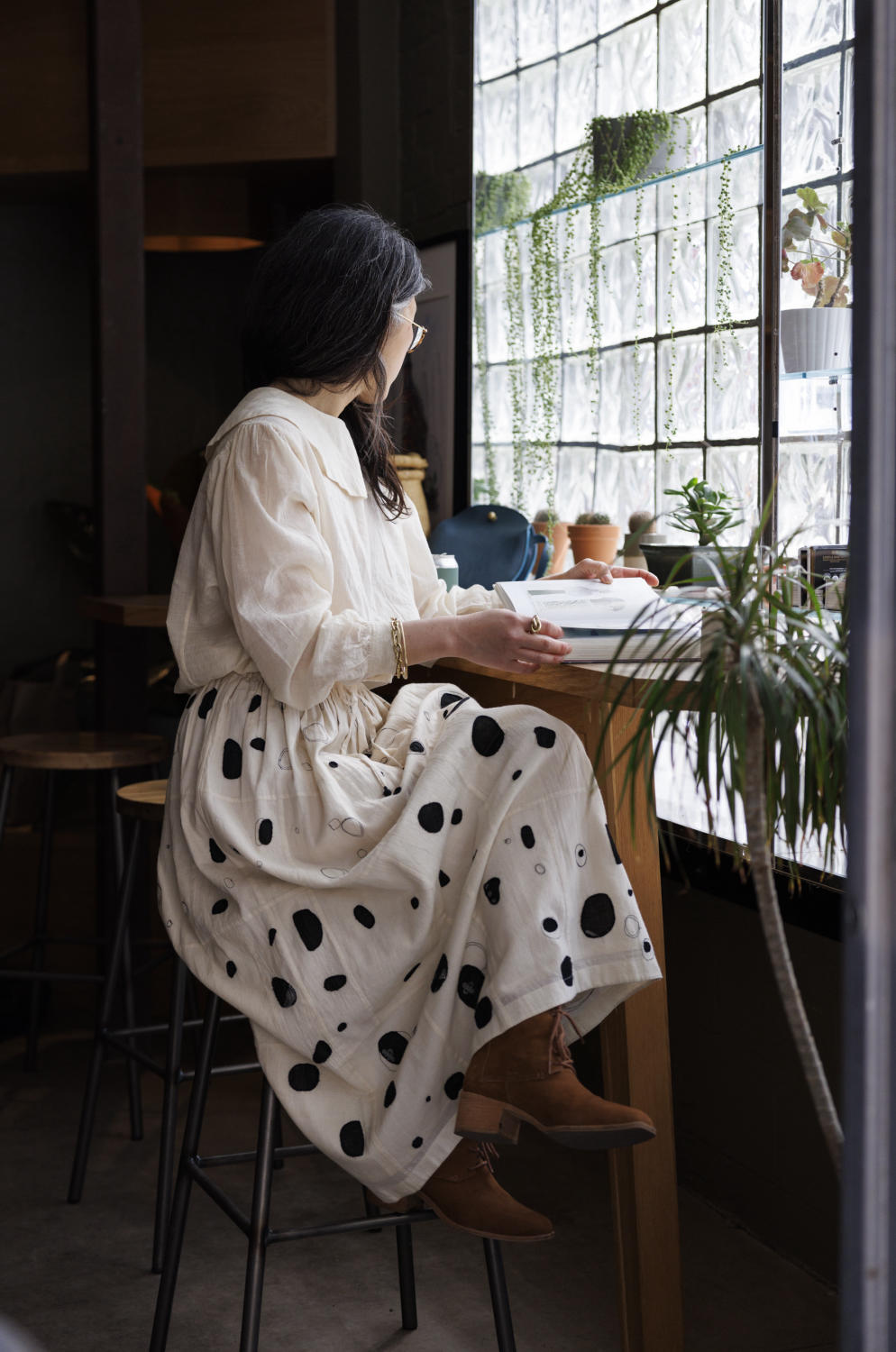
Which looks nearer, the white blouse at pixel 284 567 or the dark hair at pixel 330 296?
the white blouse at pixel 284 567

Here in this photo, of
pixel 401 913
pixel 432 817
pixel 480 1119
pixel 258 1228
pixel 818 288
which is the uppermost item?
pixel 818 288

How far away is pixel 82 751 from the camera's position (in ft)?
9.77

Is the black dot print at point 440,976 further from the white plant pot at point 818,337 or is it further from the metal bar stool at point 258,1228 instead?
the white plant pot at point 818,337

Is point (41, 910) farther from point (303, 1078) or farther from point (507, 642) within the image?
point (507, 642)

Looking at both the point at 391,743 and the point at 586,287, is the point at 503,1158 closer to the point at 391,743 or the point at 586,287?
the point at 391,743

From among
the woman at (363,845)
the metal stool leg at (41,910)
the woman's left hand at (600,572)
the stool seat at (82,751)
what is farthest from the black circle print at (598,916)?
the metal stool leg at (41,910)

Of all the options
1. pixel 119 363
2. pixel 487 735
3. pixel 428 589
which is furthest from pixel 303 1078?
pixel 119 363

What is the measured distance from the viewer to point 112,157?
11.5 feet

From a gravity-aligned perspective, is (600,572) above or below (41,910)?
above

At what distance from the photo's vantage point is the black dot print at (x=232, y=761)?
184cm

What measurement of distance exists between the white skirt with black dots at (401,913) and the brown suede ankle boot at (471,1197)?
1.5 inches

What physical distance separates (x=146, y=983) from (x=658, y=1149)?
2.07m

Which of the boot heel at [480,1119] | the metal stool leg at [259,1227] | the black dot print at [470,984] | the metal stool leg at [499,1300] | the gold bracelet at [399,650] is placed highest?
the gold bracelet at [399,650]

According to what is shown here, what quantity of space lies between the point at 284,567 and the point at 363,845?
38cm
